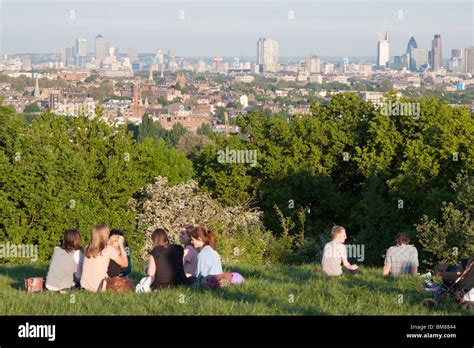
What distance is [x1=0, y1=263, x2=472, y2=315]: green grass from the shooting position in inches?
384

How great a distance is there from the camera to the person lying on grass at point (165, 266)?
38.3ft

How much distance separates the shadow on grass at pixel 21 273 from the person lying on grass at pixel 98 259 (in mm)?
1226

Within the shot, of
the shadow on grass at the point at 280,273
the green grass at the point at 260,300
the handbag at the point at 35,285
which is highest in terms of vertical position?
the green grass at the point at 260,300

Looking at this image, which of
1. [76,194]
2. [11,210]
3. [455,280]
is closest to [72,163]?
[76,194]

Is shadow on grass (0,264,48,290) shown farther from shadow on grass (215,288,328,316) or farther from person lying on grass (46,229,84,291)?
shadow on grass (215,288,328,316)

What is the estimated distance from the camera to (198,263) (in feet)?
40.0

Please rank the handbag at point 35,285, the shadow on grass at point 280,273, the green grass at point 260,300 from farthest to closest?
the shadow on grass at point 280,273 < the handbag at point 35,285 < the green grass at point 260,300

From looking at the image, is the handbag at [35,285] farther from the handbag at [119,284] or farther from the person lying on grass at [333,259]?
the person lying on grass at [333,259]

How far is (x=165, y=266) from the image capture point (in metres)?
11.7

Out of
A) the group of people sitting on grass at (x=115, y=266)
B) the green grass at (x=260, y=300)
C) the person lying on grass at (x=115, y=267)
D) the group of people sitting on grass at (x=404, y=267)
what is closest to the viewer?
the green grass at (x=260, y=300)

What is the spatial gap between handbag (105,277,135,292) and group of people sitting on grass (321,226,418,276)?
3035mm

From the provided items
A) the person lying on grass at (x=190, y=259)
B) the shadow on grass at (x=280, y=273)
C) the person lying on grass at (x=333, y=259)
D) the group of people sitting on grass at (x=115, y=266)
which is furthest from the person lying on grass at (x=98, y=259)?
the person lying on grass at (x=333, y=259)
